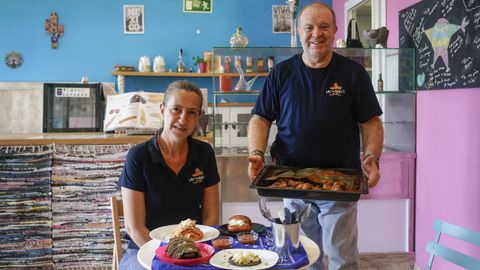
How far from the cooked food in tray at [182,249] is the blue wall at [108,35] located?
4.58m

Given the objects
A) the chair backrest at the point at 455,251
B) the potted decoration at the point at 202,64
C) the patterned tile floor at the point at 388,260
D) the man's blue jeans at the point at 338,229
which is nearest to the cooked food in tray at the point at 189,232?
the man's blue jeans at the point at 338,229

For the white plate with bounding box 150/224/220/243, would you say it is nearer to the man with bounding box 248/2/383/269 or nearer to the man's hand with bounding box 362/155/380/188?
the man with bounding box 248/2/383/269

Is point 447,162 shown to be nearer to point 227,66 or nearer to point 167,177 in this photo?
point 227,66

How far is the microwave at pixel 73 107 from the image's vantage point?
3.26 meters

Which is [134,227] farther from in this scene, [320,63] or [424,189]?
[424,189]

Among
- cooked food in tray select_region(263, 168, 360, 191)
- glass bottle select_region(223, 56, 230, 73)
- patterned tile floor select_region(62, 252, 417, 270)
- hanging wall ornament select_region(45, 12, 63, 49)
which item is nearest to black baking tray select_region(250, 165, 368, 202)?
cooked food in tray select_region(263, 168, 360, 191)

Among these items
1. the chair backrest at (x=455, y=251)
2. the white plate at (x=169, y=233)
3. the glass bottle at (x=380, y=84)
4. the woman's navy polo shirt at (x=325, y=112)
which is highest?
the glass bottle at (x=380, y=84)

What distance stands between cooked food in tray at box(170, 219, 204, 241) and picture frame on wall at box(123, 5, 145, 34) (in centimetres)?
464

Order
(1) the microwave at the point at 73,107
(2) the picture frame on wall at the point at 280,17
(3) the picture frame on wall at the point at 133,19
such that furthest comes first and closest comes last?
(2) the picture frame on wall at the point at 280,17 → (3) the picture frame on wall at the point at 133,19 → (1) the microwave at the point at 73,107

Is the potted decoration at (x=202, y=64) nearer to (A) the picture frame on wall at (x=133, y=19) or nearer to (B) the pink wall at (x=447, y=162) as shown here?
(A) the picture frame on wall at (x=133, y=19)

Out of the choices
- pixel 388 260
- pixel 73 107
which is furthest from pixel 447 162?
pixel 73 107

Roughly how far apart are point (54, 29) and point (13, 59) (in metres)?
0.61

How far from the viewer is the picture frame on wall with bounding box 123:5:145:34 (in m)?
5.68

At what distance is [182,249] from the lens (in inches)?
50.2
